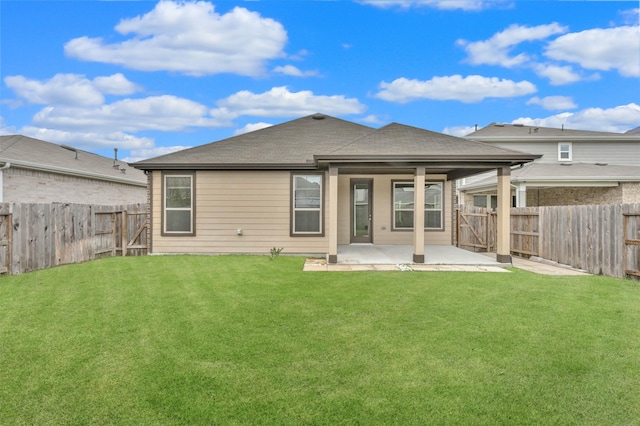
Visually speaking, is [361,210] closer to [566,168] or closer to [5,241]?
[5,241]

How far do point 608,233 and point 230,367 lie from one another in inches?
320

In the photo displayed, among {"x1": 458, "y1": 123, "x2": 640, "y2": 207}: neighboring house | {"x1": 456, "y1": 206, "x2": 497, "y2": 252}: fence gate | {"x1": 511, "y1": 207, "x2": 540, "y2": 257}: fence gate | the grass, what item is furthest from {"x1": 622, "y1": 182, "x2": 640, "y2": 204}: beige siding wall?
the grass

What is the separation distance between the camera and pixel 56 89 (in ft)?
58.5

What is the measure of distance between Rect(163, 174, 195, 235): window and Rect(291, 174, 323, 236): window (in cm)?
312

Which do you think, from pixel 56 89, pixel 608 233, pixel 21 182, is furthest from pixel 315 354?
pixel 56 89

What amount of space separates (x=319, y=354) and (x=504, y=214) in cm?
724

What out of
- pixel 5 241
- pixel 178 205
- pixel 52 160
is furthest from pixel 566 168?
pixel 52 160

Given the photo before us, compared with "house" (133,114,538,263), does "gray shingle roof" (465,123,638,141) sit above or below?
above

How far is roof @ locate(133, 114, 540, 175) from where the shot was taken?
8734 mm

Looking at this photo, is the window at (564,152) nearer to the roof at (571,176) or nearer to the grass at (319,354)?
the roof at (571,176)

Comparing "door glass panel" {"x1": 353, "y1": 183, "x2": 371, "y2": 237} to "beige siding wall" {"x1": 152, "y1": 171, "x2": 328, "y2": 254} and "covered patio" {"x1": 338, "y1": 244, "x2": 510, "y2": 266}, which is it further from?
"beige siding wall" {"x1": 152, "y1": 171, "x2": 328, "y2": 254}

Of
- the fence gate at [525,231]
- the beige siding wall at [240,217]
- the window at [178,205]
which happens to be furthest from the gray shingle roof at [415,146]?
the window at [178,205]

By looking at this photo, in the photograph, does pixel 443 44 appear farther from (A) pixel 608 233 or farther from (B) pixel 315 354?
(B) pixel 315 354

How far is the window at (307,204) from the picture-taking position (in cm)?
1102
